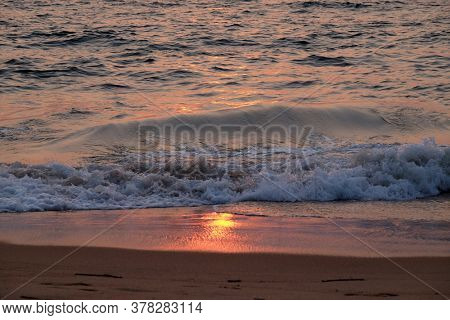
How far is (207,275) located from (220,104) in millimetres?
6529

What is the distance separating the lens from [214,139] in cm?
947

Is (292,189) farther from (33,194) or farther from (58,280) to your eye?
(58,280)

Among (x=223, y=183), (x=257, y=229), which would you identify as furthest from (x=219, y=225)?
(x=223, y=183)

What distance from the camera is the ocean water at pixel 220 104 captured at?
7.36 meters

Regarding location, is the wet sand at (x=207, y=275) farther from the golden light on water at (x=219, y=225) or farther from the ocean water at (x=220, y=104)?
the ocean water at (x=220, y=104)

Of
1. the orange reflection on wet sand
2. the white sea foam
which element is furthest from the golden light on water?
the white sea foam

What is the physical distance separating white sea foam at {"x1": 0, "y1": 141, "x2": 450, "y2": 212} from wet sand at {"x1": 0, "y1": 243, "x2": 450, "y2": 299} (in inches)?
62.2

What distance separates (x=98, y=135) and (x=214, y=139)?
67.6 inches

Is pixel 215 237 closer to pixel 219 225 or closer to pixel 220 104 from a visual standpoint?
pixel 219 225

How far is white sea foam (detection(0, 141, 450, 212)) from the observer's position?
6930 mm

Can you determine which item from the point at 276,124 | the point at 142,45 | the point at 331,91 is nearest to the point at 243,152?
the point at 276,124

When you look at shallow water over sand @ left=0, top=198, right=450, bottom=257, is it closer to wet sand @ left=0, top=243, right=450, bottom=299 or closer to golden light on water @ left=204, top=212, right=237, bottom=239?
golden light on water @ left=204, top=212, right=237, bottom=239

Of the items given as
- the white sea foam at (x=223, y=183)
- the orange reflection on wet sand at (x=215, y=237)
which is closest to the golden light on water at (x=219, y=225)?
the orange reflection on wet sand at (x=215, y=237)

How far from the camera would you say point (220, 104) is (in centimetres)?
1103
